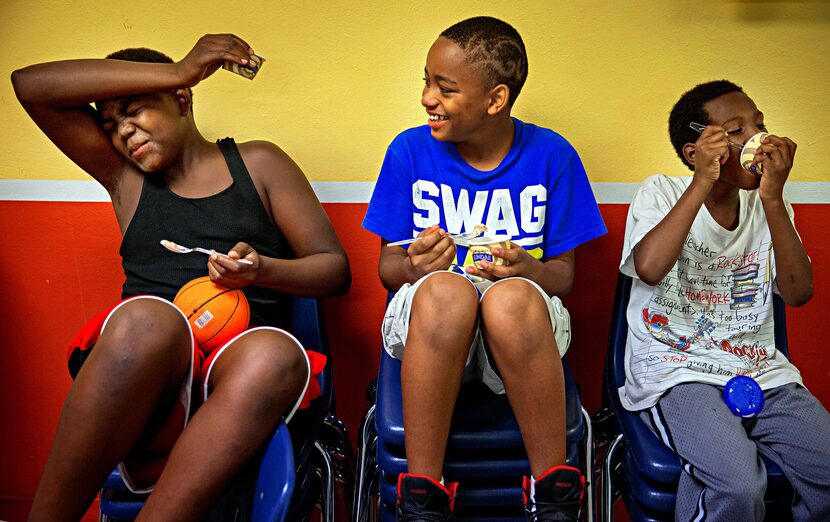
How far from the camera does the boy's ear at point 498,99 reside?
1.63m

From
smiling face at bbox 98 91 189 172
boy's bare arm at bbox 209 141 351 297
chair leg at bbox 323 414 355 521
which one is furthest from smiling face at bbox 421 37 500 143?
chair leg at bbox 323 414 355 521

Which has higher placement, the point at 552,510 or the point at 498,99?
the point at 498,99

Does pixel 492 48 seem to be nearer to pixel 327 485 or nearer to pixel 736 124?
pixel 736 124

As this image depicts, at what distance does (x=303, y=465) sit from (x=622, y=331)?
2.46 ft

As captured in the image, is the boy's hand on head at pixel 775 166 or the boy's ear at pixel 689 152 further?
the boy's ear at pixel 689 152

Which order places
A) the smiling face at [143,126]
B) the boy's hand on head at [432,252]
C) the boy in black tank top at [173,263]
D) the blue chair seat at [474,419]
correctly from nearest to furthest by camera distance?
the boy in black tank top at [173,263] → the blue chair seat at [474,419] → the boy's hand on head at [432,252] → the smiling face at [143,126]

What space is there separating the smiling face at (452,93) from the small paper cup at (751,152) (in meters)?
0.53

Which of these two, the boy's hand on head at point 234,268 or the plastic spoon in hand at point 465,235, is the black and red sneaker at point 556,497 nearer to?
the plastic spoon in hand at point 465,235

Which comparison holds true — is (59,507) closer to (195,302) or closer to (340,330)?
(195,302)

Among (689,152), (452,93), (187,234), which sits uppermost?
(452,93)

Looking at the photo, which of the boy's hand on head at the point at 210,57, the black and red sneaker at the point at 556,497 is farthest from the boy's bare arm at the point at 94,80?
the black and red sneaker at the point at 556,497

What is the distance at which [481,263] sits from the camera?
1.50 meters

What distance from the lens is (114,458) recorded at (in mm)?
1326

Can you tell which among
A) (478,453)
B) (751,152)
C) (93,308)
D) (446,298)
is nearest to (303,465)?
(478,453)
